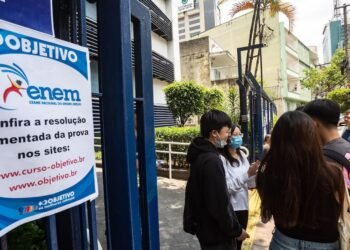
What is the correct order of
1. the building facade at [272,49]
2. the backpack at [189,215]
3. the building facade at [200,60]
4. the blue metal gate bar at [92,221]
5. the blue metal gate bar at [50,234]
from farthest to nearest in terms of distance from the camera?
1. the building facade at [272,49]
2. the building facade at [200,60]
3. the backpack at [189,215]
4. the blue metal gate bar at [92,221]
5. the blue metal gate bar at [50,234]

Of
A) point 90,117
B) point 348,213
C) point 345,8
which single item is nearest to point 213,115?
point 348,213

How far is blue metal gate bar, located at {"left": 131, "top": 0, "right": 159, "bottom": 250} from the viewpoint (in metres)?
1.94

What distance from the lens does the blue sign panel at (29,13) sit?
1110mm

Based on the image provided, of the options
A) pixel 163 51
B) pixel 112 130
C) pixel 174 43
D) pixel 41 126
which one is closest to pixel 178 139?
pixel 112 130

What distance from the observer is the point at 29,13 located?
1193mm

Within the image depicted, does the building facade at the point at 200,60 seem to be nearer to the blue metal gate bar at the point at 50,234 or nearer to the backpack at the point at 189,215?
the backpack at the point at 189,215

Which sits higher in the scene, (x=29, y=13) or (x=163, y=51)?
(x=163, y=51)

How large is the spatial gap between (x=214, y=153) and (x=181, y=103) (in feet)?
29.1

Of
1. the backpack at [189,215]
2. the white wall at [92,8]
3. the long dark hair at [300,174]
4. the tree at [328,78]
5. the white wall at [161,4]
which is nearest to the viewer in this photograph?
the long dark hair at [300,174]

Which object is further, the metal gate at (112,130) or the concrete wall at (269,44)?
the concrete wall at (269,44)

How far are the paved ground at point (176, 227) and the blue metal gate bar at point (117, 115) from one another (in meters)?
2.63

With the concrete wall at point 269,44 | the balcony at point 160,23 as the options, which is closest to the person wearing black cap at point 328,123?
the balcony at point 160,23

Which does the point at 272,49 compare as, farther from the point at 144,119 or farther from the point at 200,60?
the point at 144,119

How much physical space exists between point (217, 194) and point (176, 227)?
294cm
